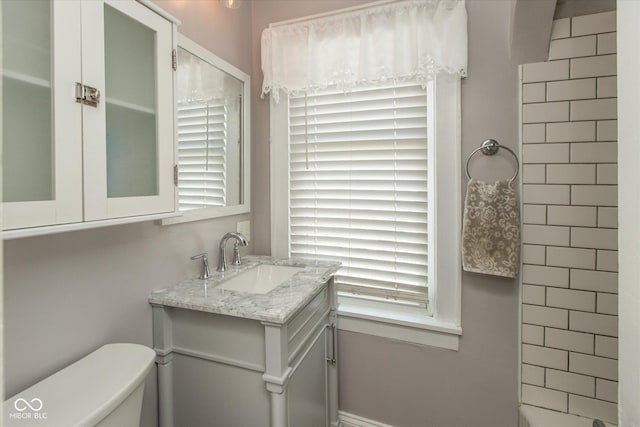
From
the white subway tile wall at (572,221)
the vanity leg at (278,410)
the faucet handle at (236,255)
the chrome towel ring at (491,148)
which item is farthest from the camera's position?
the faucet handle at (236,255)

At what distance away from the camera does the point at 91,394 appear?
0.81 m

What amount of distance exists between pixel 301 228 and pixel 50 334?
3.77 ft

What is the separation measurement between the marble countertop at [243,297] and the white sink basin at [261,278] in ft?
0.17

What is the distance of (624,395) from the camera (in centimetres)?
51

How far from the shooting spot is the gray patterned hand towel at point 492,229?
1345 millimetres

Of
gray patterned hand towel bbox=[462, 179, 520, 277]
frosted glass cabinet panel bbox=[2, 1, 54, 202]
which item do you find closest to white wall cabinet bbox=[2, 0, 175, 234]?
frosted glass cabinet panel bbox=[2, 1, 54, 202]

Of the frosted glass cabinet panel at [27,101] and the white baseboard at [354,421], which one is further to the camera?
the white baseboard at [354,421]

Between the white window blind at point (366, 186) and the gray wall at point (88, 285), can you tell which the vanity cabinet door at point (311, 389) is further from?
the gray wall at point (88, 285)

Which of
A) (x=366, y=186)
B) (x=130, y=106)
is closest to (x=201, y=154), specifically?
(x=130, y=106)

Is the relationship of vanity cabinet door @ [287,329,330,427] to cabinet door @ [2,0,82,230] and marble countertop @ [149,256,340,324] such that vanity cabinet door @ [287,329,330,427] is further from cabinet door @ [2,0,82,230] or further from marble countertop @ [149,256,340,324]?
cabinet door @ [2,0,82,230]

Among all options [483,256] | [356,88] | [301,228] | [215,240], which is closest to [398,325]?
[483,256]

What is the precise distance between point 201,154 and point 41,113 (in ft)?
2.40

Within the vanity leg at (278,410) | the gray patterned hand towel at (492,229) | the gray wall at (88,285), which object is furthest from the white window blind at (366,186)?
the vanity leg at (278,410)

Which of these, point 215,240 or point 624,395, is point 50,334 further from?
point 624,395
